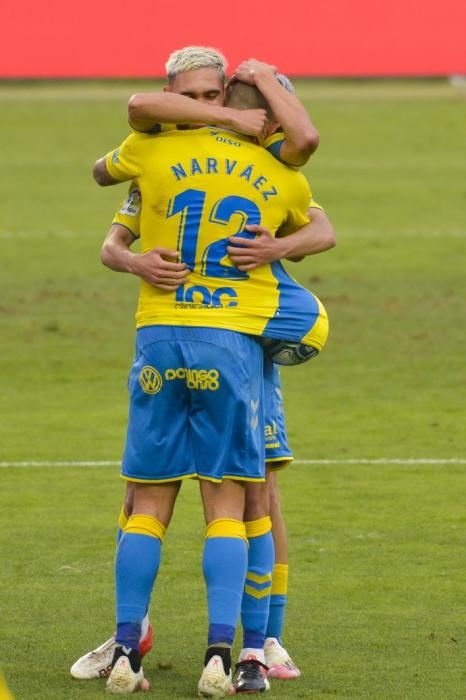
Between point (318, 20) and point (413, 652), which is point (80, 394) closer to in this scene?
point (413, 652)

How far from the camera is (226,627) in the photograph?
5.62 m

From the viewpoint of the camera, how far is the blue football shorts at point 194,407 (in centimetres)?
566

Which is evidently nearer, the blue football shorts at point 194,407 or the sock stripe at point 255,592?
the blue football shorts at point 194,407

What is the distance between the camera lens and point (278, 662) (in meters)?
5.98

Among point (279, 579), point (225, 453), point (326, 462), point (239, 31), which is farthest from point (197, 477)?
point (239, 31)

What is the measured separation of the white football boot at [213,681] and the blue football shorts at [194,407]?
59 cm

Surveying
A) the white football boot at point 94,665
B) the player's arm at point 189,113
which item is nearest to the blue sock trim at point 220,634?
the white football boot at point 94,665

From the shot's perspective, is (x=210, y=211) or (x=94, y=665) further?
(x=94, y=665)

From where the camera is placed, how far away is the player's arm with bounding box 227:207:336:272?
567cm

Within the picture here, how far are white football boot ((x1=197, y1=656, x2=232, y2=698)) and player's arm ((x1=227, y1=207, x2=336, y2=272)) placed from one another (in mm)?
1271

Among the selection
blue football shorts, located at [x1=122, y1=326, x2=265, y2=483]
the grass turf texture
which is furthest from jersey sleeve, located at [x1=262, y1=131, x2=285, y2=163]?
the grass turf texture

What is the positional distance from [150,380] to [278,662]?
109cm

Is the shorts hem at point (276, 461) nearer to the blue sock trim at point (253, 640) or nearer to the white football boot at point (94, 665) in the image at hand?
the blue sock trim at point (253, 640)

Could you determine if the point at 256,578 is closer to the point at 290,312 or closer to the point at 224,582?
the point at 224,582
